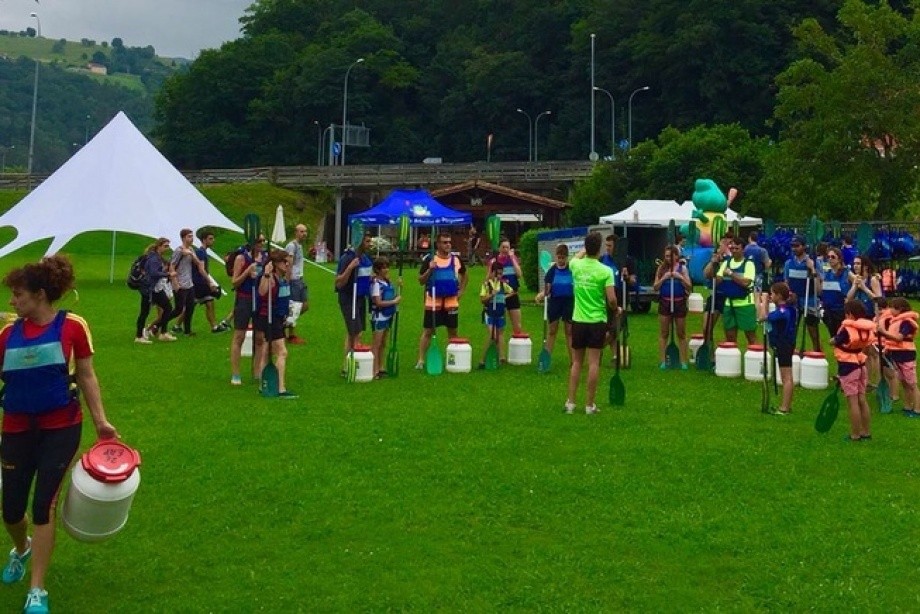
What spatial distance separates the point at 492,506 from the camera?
27.8ft

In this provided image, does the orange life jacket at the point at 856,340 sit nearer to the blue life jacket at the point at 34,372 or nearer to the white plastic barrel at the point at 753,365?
the white plastic barrel at the point at 753,365

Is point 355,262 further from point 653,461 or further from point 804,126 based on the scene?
point 804,126

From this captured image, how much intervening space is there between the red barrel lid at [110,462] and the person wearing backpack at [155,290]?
12337 millimetres

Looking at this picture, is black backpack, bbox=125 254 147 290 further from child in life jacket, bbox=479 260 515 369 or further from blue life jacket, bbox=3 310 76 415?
blue life jacket, bbox=3 310 76 415

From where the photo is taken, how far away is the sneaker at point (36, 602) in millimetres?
6113

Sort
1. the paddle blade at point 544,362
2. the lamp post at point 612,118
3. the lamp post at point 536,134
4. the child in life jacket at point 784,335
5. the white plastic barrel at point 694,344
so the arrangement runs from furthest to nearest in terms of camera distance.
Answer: the lamp post at point 536,134, the lamp post at point 612,118, the white plastic barrel at point 694,344, the paddle blade at point 544,362, the child in life jacket at point 784,335

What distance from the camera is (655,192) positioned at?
44156mm

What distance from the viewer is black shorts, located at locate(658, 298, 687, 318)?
15.8m

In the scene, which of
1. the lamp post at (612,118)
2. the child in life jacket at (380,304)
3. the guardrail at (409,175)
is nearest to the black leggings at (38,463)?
the child in life jacket at (380,304)

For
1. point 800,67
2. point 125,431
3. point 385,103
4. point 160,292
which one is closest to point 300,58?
point 385,103

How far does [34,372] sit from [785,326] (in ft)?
26.6

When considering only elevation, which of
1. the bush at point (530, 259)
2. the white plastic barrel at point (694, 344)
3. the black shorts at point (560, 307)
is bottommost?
the white plastic barrel at point (694, 344)

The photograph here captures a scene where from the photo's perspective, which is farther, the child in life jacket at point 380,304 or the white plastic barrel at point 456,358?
the white plastic barrel at point 456,358

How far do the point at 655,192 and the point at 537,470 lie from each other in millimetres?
35524
